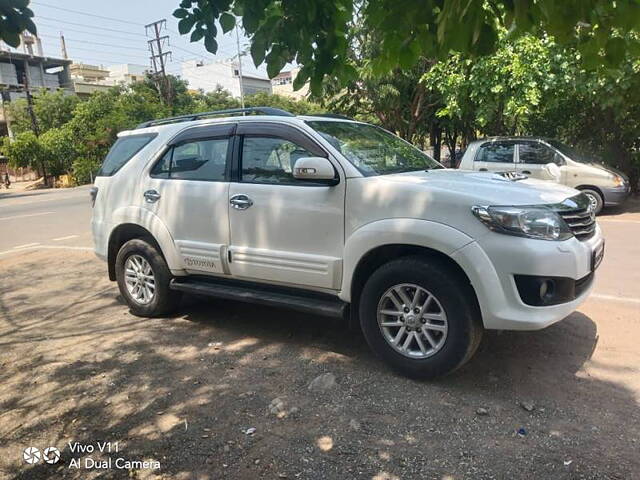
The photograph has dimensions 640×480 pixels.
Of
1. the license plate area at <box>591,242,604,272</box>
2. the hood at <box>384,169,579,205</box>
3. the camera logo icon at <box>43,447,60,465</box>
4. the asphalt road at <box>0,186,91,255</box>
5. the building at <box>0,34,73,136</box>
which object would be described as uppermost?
the building at <box>0,34,73,136</box>

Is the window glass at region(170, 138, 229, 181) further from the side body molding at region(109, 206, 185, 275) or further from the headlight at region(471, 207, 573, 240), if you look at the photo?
the headlight at region(471, 207, 573, 240)

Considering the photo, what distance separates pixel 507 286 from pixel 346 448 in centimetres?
135

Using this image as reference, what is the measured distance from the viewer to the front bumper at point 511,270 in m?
3.12

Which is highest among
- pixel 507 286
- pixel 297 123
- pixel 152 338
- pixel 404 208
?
pixel 297 123

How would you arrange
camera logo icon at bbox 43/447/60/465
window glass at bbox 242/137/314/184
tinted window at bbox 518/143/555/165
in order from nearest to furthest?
camera logo icon at bbox 43/447/60/465 → window glass at bbox 242/137/314/184 → tinted window at bbox 518/143/555/165

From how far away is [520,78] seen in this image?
10758 mm

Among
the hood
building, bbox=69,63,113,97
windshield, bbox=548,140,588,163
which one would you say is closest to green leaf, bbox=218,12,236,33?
the hood

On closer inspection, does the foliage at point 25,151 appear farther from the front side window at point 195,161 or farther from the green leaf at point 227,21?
the green leaf at point 227,21

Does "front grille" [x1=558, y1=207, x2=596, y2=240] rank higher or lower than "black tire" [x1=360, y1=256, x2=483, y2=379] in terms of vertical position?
higher

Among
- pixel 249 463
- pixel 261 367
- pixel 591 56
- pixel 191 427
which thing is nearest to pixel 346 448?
pixel 249 463

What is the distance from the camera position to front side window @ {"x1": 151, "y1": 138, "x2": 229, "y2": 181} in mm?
4531

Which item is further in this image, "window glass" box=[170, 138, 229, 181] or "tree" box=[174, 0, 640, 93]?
"window glass" box=[170, 138, 229, 181]

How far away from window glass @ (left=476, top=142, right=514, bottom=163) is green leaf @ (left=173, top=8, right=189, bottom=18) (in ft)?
30.0

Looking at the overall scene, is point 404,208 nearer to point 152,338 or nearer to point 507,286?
point 507,286
